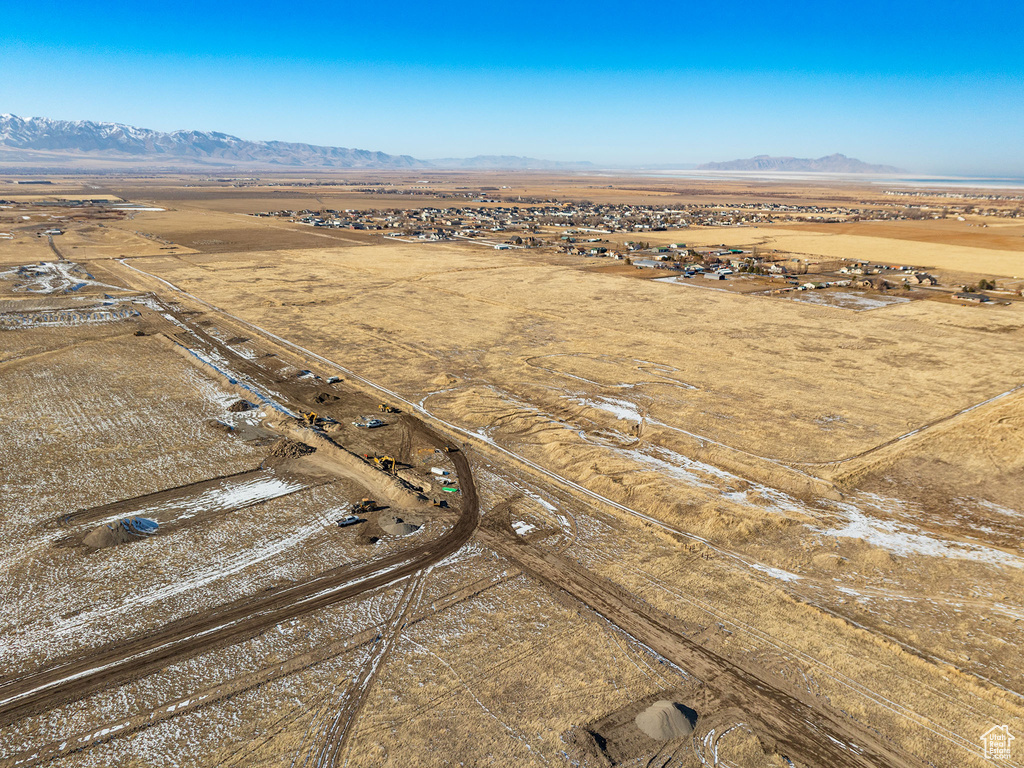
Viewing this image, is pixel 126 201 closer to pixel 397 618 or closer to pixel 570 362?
pixel 570 362

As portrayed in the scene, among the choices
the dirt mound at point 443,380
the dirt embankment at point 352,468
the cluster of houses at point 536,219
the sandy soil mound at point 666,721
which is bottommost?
the sandy soil mound at point 666,721

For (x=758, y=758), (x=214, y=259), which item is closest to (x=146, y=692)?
(x=758, y=758)

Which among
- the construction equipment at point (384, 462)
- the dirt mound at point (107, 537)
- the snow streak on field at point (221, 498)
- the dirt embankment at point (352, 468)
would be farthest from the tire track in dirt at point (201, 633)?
the snow streak on field at point (221, 498)

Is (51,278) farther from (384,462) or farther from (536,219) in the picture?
(536,219)

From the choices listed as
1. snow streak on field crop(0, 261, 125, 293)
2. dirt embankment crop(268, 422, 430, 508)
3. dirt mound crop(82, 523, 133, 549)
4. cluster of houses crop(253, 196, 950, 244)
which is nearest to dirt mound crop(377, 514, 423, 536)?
dirt embankment crop(268, 422, 430, 508)

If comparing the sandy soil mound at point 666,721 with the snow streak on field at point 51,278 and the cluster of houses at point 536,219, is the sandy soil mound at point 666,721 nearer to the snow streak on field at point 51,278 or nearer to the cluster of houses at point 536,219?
the snow streak on field at point 51,278

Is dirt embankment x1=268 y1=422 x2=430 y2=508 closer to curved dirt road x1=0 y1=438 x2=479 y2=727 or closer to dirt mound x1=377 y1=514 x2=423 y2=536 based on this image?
dirt mound x1=377 y1=514 x2=423 y2=536
